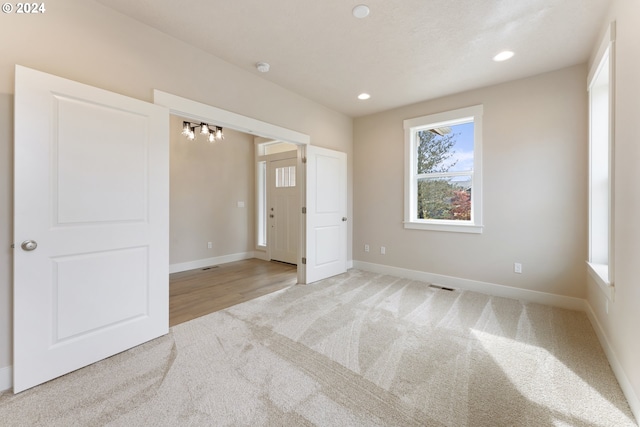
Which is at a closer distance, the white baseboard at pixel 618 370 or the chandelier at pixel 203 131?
the white baseboard at pixel 618 370

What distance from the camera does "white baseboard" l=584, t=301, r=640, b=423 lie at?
1.47 meters

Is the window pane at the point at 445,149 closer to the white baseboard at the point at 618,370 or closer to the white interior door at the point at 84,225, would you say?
the white baseboard at the point at 618,370

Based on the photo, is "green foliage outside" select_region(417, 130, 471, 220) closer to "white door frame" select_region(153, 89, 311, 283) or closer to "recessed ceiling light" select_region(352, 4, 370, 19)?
"white door frame" select_region(153, 89, 311, 283)

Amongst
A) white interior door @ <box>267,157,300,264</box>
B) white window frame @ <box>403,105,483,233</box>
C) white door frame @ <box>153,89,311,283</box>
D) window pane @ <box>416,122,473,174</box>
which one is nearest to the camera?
white door frame @ <box>153,89,311,283</box>

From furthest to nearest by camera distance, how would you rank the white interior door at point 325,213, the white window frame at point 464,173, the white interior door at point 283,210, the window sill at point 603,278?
the white interior door at point 283,210 → the white interior door at point 325,213 → the white window frame at point 464,173 → the window sill at point 603,278

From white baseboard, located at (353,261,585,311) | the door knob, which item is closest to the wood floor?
the door knob

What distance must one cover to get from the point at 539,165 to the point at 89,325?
4.57 m

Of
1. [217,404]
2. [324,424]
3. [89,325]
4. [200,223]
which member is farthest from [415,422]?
[200,223]

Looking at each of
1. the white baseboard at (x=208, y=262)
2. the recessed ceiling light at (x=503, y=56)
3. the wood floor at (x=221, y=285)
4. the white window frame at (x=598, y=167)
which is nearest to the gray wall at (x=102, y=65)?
the wood floor at (x=221, y=285)

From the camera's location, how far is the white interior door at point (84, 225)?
1672 mm

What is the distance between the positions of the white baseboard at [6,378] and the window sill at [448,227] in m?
4.20

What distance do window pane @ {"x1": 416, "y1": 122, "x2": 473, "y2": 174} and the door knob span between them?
4209 mm

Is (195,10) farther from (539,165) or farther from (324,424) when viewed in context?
(539,165)

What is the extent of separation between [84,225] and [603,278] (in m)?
4.00
